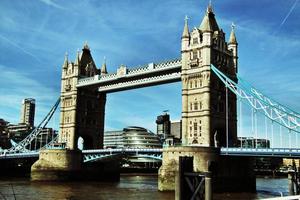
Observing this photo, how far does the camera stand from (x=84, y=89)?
78.5 meters

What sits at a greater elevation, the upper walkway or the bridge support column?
the upper walkway

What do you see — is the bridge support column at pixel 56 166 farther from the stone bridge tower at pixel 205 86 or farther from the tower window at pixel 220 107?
the tower window at pixel 220 107

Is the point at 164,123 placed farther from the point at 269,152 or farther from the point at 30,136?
the point at 269,152

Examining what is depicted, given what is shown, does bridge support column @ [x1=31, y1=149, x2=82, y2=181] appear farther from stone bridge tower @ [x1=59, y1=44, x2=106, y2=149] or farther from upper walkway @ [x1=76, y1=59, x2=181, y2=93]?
upper walkway @ [x1=76, y1=59, x2=181, y2=93]

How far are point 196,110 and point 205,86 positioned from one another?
3512mm

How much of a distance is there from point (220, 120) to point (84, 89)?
30.6m

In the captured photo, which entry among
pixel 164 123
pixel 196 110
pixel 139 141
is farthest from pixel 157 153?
pixel 164 123

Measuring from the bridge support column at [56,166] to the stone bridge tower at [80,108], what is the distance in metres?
8.07

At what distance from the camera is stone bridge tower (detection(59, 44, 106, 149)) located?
7731 centimetres

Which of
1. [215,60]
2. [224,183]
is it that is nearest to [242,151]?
[224,183]

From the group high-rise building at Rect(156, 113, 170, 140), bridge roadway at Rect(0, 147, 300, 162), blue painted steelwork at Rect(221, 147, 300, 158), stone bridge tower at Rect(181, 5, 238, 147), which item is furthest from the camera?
high-rise building at Rect(156, 113, 170, 140)

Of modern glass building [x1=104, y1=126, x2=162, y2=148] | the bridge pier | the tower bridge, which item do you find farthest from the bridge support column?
modern glass building [x1=104, y1=126, x2=162, y2=148]

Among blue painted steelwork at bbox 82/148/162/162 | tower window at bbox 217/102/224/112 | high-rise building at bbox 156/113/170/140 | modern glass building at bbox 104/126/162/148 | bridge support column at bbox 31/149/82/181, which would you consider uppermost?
high-rise building at bbox 156/113/170/140

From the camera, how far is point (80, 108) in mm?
77938
